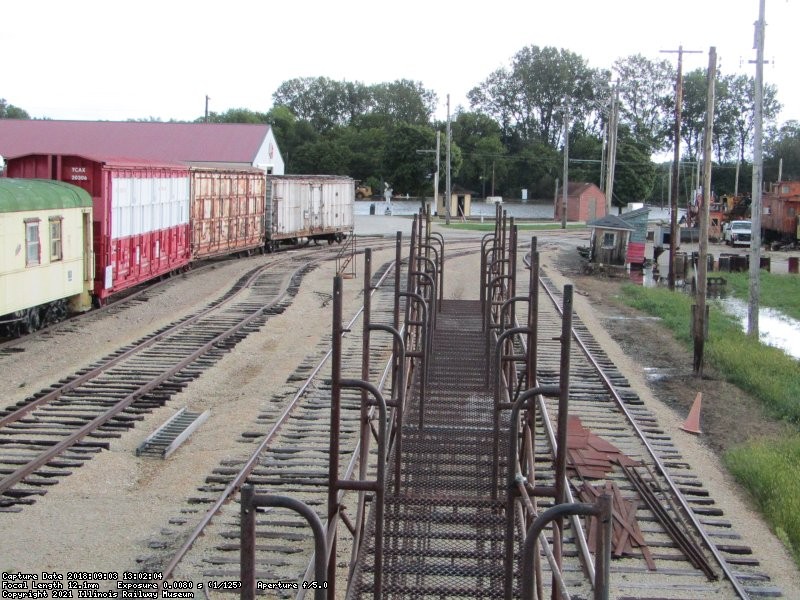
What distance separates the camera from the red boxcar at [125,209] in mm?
20000

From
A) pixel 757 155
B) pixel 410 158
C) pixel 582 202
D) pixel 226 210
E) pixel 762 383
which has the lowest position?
pixel 762 383

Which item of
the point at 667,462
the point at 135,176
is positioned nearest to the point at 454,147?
the point at 135,176

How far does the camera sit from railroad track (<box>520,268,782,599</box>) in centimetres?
819

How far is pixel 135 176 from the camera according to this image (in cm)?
2214

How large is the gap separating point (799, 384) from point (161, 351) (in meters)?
10.8

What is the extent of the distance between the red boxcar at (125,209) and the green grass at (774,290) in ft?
52.9

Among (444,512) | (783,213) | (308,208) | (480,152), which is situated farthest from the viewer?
(480,152)

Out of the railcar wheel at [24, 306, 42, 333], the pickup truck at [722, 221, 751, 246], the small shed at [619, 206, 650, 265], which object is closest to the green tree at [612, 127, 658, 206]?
the pickup truck at [722, 221, 751, 246]

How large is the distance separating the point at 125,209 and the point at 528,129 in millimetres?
73666

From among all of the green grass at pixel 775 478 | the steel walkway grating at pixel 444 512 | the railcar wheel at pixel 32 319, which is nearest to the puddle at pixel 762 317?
the green grass at pixel 775 478

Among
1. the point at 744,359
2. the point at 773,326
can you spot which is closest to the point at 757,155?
the point at 744,359

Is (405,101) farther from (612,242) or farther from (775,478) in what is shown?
(775,478)

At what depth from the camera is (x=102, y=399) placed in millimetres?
13570

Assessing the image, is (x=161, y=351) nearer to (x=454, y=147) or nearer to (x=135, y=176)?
(x=135, y=176)
